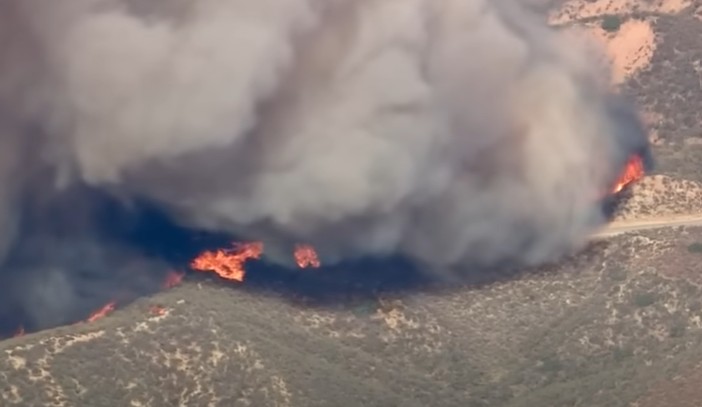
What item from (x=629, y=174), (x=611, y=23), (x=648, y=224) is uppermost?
(x=611, y=23)

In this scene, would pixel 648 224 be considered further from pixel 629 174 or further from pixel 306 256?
pixel 306 256

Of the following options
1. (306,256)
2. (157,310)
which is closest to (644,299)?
(306,256)

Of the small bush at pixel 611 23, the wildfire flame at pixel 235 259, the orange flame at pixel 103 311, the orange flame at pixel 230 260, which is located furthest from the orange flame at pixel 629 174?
the orange flame at pixel 103 311

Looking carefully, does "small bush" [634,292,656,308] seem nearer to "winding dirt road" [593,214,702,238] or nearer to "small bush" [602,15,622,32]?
"winding dirt road" [593,214,702,238]

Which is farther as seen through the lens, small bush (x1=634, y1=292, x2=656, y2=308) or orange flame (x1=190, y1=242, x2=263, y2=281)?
orange flame (x1=190, y1=242, x2=263, y2=281)

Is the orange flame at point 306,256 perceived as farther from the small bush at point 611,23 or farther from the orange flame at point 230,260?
the small bush at point 611,23

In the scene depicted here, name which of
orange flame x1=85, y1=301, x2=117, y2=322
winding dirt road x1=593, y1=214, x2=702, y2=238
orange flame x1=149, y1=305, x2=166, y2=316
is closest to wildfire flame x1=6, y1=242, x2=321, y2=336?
orange flame x1=85, y1=301, x2=117, y2=322
